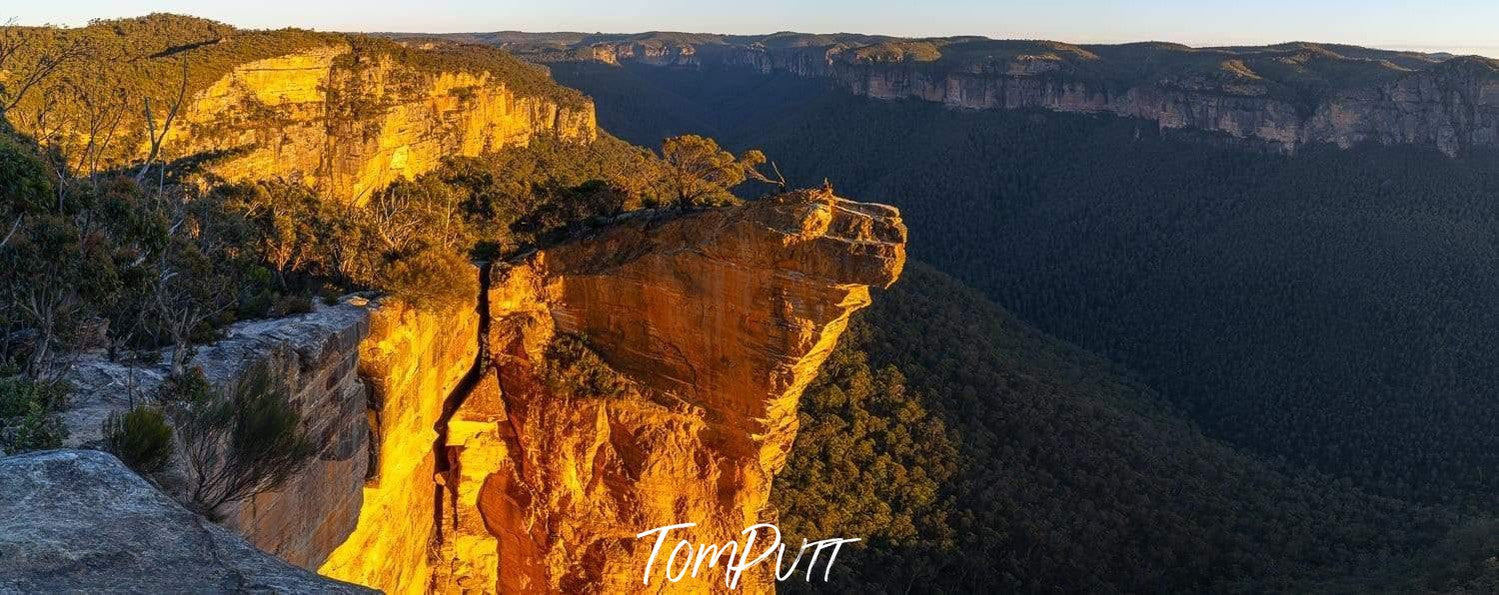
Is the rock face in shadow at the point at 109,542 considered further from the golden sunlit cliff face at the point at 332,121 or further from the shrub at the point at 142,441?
the golden sunlit cliff face at the point at 332,121

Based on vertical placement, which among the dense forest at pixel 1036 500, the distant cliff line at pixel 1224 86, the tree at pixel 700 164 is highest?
the distant cliff line at pixel 1224 86

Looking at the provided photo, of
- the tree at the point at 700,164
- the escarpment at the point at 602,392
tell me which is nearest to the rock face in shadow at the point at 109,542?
the escarpment at the point at 602,392

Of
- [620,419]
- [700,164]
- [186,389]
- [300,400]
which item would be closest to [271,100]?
[700,164]

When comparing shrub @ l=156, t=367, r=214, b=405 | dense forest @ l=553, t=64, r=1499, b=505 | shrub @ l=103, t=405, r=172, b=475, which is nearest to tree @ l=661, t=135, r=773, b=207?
shrub @ l=156, t=367, r=214, b=405

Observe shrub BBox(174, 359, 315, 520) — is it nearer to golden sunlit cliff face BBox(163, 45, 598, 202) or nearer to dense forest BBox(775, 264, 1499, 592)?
dense forest BBox(775, 264, 1499, 592)

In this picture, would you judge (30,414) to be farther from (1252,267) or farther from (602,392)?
(1252,267)

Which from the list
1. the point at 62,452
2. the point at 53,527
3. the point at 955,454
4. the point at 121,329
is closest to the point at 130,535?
the point at 53,527
